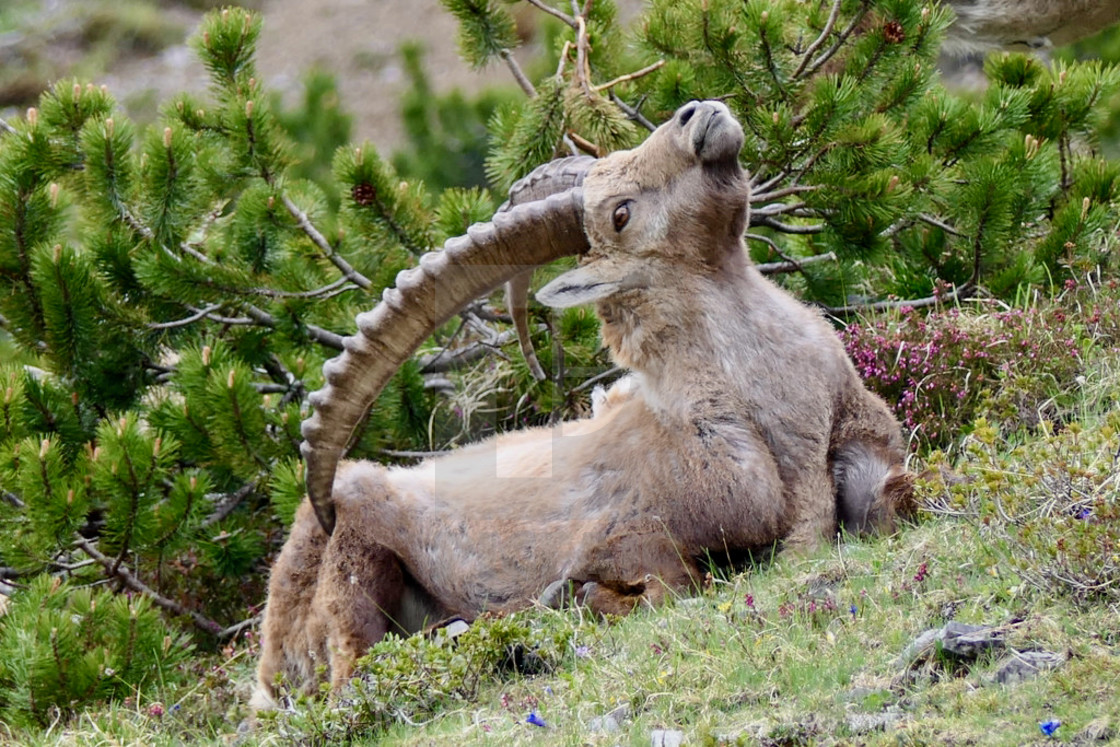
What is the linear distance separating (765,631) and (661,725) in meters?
0.68

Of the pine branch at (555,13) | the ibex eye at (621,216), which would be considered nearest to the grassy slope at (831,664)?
the ibex eye at (621,216)

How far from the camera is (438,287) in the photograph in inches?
267

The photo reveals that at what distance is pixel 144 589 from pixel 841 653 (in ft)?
19.1

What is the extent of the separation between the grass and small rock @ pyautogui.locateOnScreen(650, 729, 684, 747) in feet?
0.17

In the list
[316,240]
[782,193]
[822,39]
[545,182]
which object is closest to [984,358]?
[782,193]

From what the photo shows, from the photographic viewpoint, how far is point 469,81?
3206 centimetres

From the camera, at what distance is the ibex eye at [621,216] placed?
6.89 meters

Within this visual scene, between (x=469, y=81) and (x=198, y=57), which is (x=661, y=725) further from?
(x=469, y=81)

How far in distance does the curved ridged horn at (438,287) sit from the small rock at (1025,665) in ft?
10.4

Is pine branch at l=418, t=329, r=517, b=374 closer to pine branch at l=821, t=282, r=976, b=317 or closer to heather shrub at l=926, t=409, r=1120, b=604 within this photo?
pine branch at l=821, t=282, r=976, b=317

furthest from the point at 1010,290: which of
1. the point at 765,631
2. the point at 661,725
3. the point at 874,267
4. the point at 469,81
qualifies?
the point at 469,81

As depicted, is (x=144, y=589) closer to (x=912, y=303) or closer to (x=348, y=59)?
(x=912, y=303)

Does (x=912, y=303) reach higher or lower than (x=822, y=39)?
lower

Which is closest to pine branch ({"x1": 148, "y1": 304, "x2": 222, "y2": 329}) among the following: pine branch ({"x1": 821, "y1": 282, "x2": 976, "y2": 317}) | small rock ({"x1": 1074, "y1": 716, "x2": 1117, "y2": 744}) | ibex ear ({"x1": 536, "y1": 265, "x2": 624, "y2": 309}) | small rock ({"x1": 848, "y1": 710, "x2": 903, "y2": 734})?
ibex ear ({"x1": 536, "y1": 265, "x2": 624, "y2": 309})
